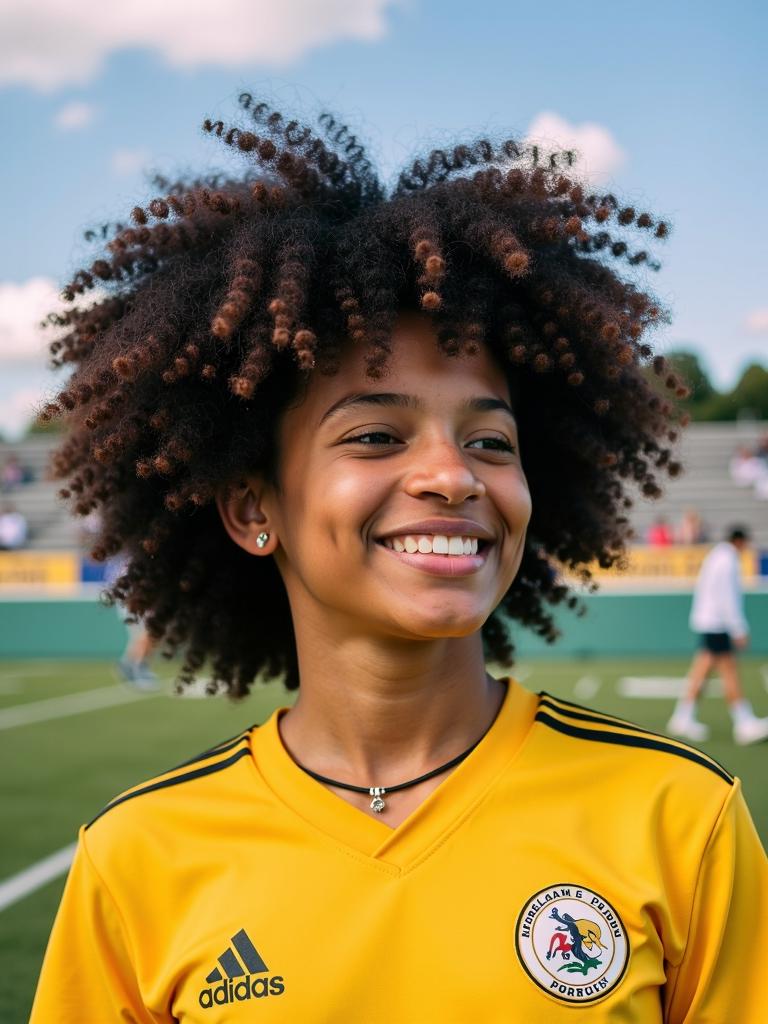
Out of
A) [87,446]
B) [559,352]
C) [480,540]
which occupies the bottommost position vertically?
[480,540]

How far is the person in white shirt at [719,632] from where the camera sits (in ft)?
32.8

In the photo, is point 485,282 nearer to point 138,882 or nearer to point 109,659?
point 138,882

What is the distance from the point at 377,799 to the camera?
6.85 feet

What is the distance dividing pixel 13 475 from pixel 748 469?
17236 millimetres

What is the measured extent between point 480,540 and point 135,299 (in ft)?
3.03

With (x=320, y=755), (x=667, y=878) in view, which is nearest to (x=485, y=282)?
(x=320, y=755)

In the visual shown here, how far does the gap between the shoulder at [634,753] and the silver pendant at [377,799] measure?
312 millimetres

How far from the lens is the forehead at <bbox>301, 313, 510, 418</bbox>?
2.06 meters

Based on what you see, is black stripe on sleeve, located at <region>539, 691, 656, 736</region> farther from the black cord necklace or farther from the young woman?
the black cord necklace

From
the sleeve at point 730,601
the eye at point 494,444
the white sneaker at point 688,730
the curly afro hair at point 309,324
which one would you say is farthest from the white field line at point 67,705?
the eye at point 494,444

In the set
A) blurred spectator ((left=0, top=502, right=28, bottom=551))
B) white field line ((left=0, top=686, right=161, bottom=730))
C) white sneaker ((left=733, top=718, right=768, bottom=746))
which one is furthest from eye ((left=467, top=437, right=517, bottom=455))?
blurred spectator ((left=0, top=502, right=28, bottom=551))

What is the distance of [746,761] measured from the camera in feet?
28.6

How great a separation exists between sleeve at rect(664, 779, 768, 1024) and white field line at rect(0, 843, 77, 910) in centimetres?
433

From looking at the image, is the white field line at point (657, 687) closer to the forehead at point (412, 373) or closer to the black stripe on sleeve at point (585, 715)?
the black stripe on sleeve at point (585, 715)
